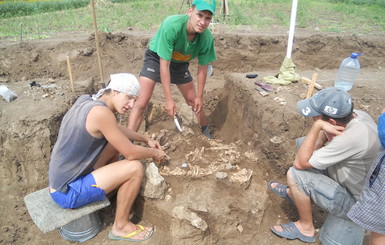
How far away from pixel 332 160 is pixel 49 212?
263cm

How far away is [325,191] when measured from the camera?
103 inches

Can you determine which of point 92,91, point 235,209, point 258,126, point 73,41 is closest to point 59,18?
point 73,41

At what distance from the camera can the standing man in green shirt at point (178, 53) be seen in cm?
344

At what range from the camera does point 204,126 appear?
4.73 meters

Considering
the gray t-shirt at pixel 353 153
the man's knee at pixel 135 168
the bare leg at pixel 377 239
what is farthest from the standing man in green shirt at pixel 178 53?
the bare leg at pixel 377 239

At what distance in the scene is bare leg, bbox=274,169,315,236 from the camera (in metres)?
2.78

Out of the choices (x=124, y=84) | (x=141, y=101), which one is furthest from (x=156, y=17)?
(x=124, y=84)

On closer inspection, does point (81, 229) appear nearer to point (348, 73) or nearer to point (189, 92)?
point (189, 92)

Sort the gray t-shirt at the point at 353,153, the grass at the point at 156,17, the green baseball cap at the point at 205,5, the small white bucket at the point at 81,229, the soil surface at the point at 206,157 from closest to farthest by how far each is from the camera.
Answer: the gray t-shirt at the point at 353,153
the small white bucket at the point at 81,229
the soil surface at the point at 206,157
the green baseball cap at the point at 205,5
the grass at the point at 156,17

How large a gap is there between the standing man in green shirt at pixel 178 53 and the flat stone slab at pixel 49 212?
5.10 ft

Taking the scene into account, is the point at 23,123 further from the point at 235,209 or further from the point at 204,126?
the point at 235,209

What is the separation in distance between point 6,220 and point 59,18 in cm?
1205

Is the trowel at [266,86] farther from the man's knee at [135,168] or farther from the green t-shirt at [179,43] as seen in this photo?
the man's knee at [135,168]

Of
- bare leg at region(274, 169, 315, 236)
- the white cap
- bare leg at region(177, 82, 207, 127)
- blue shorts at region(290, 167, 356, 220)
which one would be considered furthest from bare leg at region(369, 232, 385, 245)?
bare leg at region(177, 82, 207, 127)
